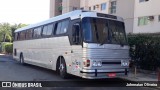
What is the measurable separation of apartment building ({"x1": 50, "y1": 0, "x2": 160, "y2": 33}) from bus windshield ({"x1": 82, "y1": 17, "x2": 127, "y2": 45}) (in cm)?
2015

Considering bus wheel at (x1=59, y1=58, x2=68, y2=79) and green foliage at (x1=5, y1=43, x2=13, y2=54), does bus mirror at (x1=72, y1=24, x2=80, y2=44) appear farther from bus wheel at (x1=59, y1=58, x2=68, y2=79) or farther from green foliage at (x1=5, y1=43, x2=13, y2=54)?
green foliage at (x1=5, y1=43, x2=13, y2=54)

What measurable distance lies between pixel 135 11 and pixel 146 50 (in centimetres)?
1947

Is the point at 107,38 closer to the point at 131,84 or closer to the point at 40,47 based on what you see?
the point at 131,84

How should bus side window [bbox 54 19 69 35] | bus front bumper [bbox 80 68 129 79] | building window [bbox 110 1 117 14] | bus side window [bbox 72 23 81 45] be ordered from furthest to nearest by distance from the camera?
1. building window [bbox 110 1 117 14]
2. bus side window [bbox 54 19 69 35]
3. bus side window [bbox 72 23 81 45]
4. bus front bumper [bbox 80 68 129 79]

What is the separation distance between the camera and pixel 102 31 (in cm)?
1320

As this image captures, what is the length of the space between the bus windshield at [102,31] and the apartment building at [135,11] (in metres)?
20.1

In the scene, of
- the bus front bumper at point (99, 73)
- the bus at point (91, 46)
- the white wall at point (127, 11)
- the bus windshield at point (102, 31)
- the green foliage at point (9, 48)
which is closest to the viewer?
the bus front bumper at point (99, 73)

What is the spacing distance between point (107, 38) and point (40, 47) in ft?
23.3

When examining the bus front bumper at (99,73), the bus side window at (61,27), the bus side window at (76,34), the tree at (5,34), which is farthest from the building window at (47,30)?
the tree at (5,34)

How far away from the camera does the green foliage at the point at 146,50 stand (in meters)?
17.9

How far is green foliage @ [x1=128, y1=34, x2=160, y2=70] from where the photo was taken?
1785 cm

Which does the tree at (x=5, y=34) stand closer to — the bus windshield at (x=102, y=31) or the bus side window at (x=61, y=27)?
the bus side window at (x=61, y=27)

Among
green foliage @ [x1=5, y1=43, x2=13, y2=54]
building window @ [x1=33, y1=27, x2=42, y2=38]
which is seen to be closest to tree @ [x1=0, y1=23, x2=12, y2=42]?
green foliage @ [x1=5, y1=43, x2=13, y2=54]

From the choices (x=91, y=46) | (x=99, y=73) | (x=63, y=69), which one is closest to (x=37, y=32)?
(x=63, y=69)
